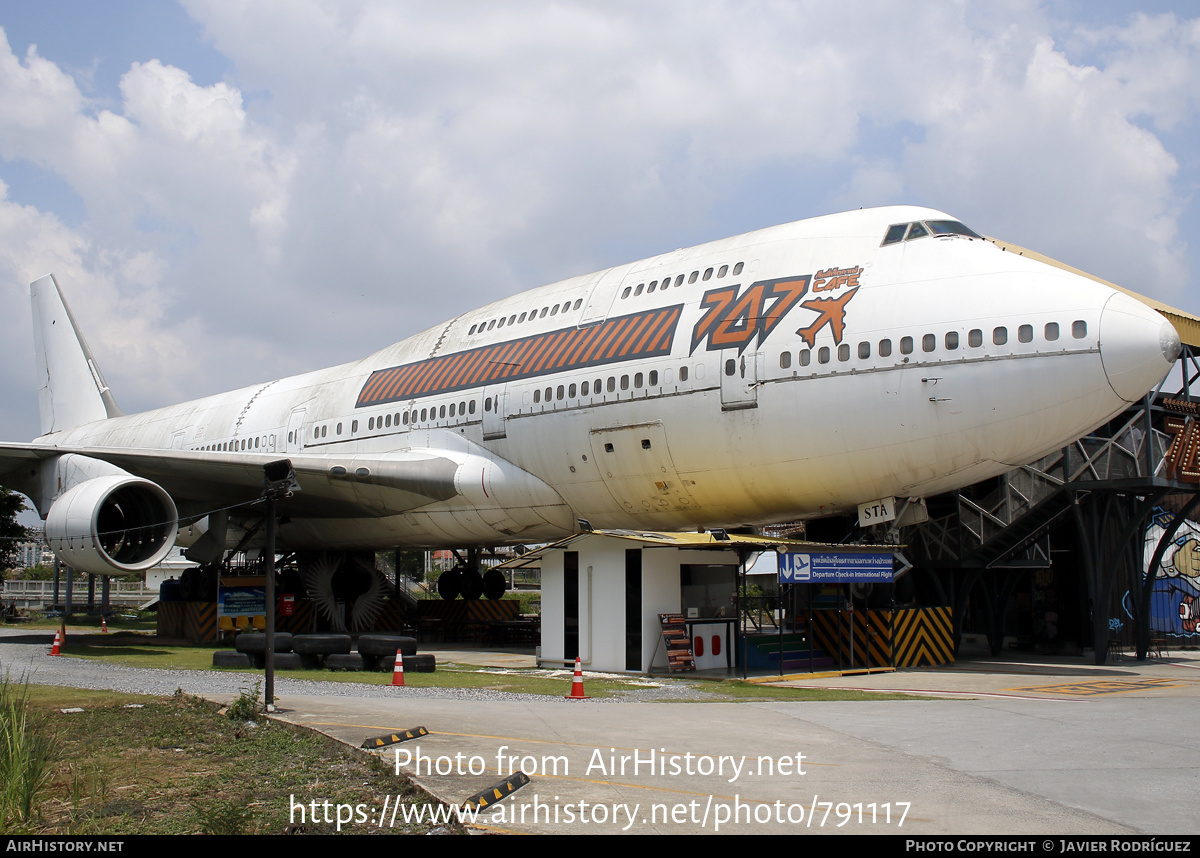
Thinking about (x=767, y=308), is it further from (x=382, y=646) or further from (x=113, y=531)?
(x=113, y=531)

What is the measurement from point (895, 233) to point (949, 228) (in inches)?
35.3

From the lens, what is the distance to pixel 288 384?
27734mm

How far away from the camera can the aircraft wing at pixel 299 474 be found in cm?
1939

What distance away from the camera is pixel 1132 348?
13.2 m

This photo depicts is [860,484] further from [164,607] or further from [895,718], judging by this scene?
[164,607]

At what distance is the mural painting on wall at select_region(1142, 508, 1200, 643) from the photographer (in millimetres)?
25578

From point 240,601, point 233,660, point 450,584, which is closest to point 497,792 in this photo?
point 233,660

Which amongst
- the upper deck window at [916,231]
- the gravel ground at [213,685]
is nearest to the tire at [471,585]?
the gravel ground at [213,685]

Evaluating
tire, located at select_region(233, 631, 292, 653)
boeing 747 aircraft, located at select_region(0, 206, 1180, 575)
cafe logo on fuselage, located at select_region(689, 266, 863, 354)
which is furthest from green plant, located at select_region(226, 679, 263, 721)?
cafe logo on fuselage, located at select_region(689, 266, 863, 354)

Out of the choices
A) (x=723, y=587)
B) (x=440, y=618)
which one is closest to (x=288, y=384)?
(x=440, y=618)

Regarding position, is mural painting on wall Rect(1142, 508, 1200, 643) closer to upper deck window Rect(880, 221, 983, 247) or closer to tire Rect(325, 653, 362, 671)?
upper deck window Rect(880, 221, 983, 247)

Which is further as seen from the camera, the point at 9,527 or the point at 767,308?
the point at 9,527
